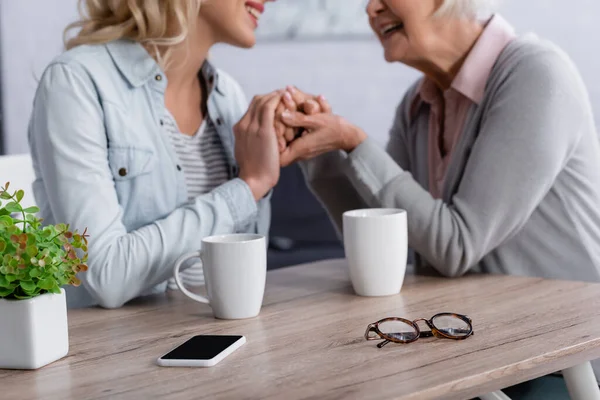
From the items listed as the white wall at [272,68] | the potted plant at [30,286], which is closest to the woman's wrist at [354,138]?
the potted plant at [30,286]

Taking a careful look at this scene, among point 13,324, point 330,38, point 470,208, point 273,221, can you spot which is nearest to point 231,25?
point 470,208

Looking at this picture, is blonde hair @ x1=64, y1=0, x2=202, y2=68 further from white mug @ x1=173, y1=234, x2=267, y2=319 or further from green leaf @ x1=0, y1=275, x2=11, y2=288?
green leaf @ x1=0, y1=275, x2=11, y2=288

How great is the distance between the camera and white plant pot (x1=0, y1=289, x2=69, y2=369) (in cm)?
100

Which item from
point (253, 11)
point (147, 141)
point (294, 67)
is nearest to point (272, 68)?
point (294, 67)

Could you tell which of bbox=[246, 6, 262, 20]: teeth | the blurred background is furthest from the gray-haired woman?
→ the blurred background

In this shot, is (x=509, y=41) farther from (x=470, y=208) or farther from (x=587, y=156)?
(x=470, y=208)

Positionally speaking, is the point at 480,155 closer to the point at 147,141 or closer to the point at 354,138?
the point at 354,138

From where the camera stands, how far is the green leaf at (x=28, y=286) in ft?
3.24

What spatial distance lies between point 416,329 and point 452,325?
58 mm

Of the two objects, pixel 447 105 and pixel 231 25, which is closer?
pixel 231 25

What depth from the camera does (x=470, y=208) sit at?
1.48 metres

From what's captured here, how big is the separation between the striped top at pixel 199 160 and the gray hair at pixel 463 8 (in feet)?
1.69

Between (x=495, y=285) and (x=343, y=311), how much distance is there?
0.97 feet

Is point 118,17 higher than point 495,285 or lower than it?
higher
